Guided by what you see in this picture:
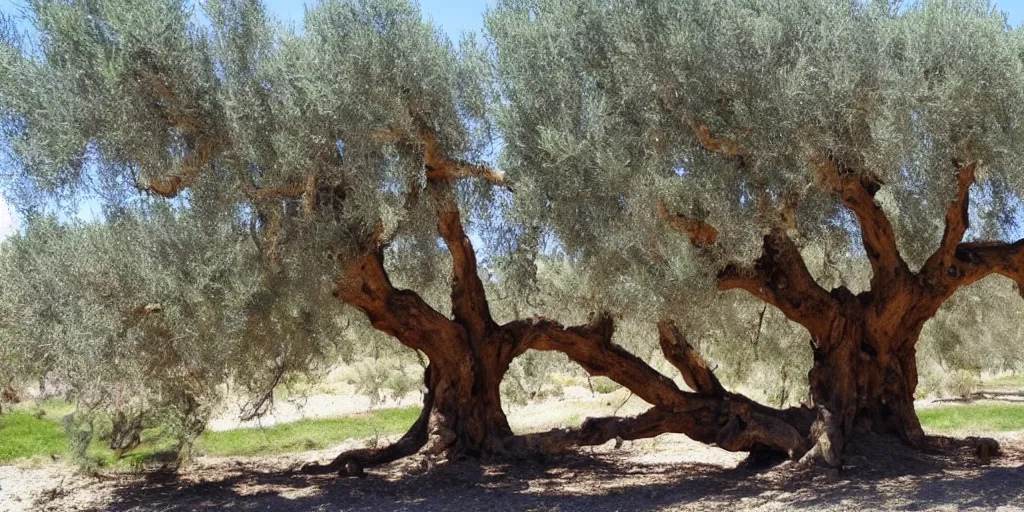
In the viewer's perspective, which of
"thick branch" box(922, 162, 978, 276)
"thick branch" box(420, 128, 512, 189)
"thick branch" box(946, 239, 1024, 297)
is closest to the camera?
"thick branch" box(922, 162, 978, 276)

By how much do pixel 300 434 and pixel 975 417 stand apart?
14.6m

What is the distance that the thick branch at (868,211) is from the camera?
9.70 m

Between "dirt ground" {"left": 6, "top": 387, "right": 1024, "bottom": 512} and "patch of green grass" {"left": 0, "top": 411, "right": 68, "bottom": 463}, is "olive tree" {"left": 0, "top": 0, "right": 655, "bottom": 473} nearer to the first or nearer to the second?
"dirt ground" {"left": 6, "top": 387, "right": 1024, "bottom": 512}

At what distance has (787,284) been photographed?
37.6 ft

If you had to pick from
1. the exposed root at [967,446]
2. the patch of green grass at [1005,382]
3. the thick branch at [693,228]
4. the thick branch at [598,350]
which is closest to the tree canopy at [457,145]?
the thick branch at [693,228]

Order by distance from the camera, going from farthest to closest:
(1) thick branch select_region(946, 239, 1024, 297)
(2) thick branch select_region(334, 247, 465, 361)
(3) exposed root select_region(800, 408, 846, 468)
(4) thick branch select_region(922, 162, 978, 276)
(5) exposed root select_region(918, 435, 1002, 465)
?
(5) exposed root select_region(918, 435, 1002, 465) < (1) thick branch select_region(946, 239, 1024, 297) < (2) thick branch select_region(334, 247, 465, 361) < (3) exposed root select_region(800, 408, 846, 468) < (4) thick branch select_region(922, 162, 978, 276)

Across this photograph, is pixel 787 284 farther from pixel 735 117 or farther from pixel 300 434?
pixel 300 434

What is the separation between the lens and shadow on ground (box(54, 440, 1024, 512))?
9104mm

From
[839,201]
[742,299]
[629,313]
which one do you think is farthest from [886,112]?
[742,299]

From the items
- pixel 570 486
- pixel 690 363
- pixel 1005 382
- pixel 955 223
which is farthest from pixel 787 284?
pixel 1005 382

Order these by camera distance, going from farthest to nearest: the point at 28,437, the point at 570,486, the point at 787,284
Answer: the point at 28,437 → the point at 787,284 → the point at 570,486

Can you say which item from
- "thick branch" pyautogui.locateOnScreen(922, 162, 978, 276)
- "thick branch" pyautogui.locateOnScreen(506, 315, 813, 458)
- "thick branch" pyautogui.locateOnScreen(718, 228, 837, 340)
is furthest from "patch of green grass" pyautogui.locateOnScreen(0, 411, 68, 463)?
"thick branch" pyautogui.locateOnScreen(922, 162, 978, 276)

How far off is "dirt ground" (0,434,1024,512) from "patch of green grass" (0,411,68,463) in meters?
2.62

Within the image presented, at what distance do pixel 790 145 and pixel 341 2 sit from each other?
4.85 metres
